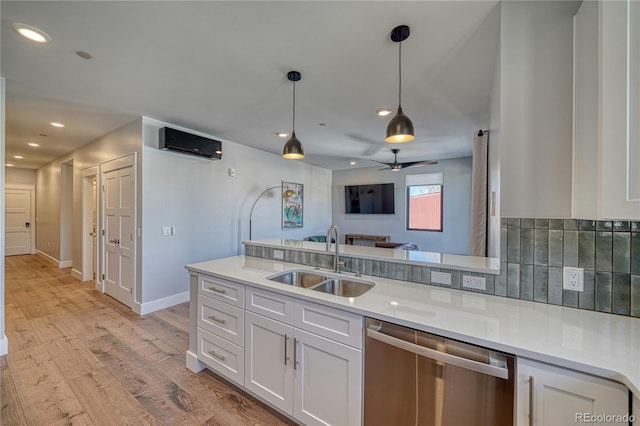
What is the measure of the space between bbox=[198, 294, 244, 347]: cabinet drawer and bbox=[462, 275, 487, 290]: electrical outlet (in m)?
1.54

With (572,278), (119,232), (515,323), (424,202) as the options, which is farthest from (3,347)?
(424,202)

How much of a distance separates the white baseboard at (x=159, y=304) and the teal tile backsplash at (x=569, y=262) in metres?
3.76

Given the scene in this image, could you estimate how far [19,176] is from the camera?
7.51 metres

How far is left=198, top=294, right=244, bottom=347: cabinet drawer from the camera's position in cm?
193

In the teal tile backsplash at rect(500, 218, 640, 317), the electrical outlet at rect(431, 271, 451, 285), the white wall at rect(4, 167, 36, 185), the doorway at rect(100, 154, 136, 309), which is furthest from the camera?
the white wall at rect(4, 167, 36, 185)

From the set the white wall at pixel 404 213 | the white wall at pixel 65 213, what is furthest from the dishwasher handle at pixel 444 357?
the white wall at pixel 65 213

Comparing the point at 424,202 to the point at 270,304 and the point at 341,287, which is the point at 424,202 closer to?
the point at 341,287

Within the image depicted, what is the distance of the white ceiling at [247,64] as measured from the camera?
1.65 meters

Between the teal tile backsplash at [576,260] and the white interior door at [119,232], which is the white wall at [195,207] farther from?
the teal tile backsplash at [576,260]

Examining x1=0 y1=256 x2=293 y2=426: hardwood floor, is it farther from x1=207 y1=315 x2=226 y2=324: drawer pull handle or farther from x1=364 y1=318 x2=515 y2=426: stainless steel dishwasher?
x1=364 y1=318 x2=515 y2=426: stainless steel dishwasher

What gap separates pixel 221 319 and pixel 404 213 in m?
5.42

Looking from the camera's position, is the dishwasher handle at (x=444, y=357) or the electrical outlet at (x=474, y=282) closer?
the dishwasher handle at (x=444, y=357)

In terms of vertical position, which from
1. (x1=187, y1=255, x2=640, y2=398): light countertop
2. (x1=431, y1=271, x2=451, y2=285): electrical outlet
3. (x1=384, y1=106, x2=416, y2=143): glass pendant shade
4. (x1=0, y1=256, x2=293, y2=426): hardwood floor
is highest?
(x1=384, y1=106, x2=416, y2=143): glass pendant shade

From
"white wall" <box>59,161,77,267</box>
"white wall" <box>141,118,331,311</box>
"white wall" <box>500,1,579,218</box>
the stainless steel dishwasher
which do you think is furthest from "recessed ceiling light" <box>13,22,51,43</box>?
"white wall" <box>59,161,77,267</box>
